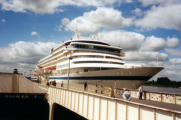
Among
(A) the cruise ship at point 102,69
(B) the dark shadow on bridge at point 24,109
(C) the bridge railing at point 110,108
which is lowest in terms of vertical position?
(B) the dark shadow on bridge at point 24,109

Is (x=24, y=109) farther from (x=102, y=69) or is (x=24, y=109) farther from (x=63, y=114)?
(x=102, y=69)

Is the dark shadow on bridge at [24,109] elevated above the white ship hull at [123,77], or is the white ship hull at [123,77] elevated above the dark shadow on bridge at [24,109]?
the white ship hull at [123,77]

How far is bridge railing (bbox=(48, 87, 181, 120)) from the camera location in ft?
25.0

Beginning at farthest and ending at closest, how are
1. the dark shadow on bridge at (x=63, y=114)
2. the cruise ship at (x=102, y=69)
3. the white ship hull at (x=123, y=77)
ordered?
the dark shadow on bridge at (x=63, y=114)
the cruise ship at (x=102, y=69)
the white ship hull at (x=123, y=77)

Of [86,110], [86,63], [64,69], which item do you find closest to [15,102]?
[64,69]

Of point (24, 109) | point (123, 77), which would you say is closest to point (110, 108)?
point (123, 77)

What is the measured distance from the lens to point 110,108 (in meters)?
11.2

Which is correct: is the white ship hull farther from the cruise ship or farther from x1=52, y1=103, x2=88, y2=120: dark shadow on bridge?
x1=52, y1=103, x2=88, y2=120: dark shadow on bridge

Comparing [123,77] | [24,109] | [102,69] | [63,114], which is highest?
[102,69]

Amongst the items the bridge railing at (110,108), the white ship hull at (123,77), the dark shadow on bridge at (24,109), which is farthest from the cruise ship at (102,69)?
the bridge railing at (110,108)

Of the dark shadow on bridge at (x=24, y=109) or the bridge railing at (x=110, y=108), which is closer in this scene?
the bridge railing at (x=110, y=108)

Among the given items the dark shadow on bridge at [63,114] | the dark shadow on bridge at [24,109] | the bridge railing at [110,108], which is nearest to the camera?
the bridge railing at [110,108]

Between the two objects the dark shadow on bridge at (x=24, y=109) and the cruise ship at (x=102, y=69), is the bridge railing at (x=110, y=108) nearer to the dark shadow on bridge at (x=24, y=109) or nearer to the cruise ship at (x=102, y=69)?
the cruise ship at (x=102, y=69)

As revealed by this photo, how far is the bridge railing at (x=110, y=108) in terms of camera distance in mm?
7633
